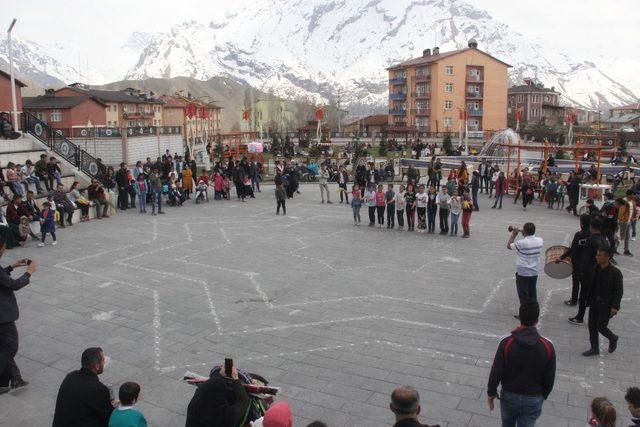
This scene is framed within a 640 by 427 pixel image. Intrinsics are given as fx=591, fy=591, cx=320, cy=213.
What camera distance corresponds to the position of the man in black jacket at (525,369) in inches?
209

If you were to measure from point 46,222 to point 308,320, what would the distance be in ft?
32.9

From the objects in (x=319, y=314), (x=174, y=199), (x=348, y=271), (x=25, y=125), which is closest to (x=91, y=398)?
(x=319, y=314)

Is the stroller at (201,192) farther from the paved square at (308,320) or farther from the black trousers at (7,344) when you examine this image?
the black trousers at (7,344)

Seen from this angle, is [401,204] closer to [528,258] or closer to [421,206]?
[421,206]

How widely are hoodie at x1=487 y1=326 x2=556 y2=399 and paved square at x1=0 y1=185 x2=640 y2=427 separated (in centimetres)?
182

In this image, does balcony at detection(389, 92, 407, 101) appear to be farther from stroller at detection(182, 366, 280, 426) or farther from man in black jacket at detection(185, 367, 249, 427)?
man in black jacket at detection(185, 367, 249, 427)

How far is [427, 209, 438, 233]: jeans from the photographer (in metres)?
19.0

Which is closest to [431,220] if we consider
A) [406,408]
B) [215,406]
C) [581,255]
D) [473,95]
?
[581,255]

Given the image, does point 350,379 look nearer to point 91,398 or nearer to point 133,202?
point 91,398

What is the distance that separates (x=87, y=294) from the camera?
Answer: 12422mm

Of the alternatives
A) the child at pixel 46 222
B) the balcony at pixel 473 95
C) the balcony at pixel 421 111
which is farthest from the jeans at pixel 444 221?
the balcony at pixel 473 95

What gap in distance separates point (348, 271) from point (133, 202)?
1355 cm

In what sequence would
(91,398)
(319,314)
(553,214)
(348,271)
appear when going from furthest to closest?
1. (553,214)
2. (348,271)
3. (319,314)
4. (91,398)

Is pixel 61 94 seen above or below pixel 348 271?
above
